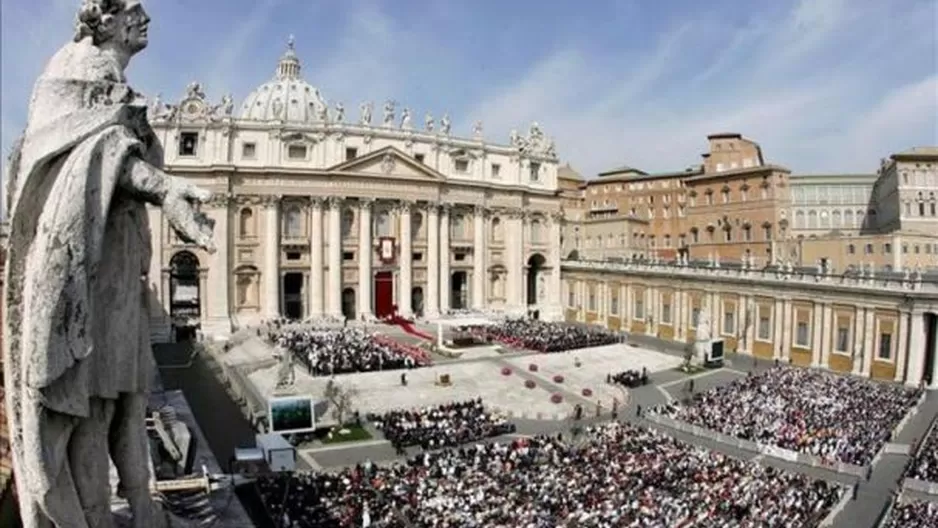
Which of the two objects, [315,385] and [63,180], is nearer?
[63,180]

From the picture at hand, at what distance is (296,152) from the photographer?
5588 centimetres

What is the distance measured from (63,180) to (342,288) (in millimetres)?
53779

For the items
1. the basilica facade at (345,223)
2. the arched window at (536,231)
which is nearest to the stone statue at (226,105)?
the basilica facade at (345,223)

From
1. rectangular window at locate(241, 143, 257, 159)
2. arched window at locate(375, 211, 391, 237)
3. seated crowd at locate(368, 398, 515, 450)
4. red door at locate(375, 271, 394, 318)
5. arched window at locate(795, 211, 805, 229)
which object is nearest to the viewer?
seated crowd at locate(368, 398, 515, 450)

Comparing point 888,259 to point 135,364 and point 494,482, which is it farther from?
point 135,364

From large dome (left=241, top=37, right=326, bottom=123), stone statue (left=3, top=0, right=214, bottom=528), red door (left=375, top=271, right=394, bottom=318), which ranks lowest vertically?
red door (left=375, top=271, right=394, bottom=318)

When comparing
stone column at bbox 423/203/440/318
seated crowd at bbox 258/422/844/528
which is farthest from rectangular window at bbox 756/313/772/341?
stone column at bbox 423/203/440/318

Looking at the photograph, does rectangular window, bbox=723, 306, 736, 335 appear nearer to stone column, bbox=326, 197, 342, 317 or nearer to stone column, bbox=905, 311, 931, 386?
stone column, bbox=905, 311, 931, 386

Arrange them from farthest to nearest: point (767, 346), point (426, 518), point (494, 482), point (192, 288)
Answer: point (192, 288) < point (767, 346) < point (494, 482) < point (426, 518)


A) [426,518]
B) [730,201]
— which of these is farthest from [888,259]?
[426,518]

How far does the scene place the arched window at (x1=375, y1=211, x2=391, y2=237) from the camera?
58844 millimetres

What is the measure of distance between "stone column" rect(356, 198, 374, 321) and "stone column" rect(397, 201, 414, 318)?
9.07 ft

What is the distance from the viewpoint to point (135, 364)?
480cm

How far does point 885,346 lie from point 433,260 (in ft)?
113
